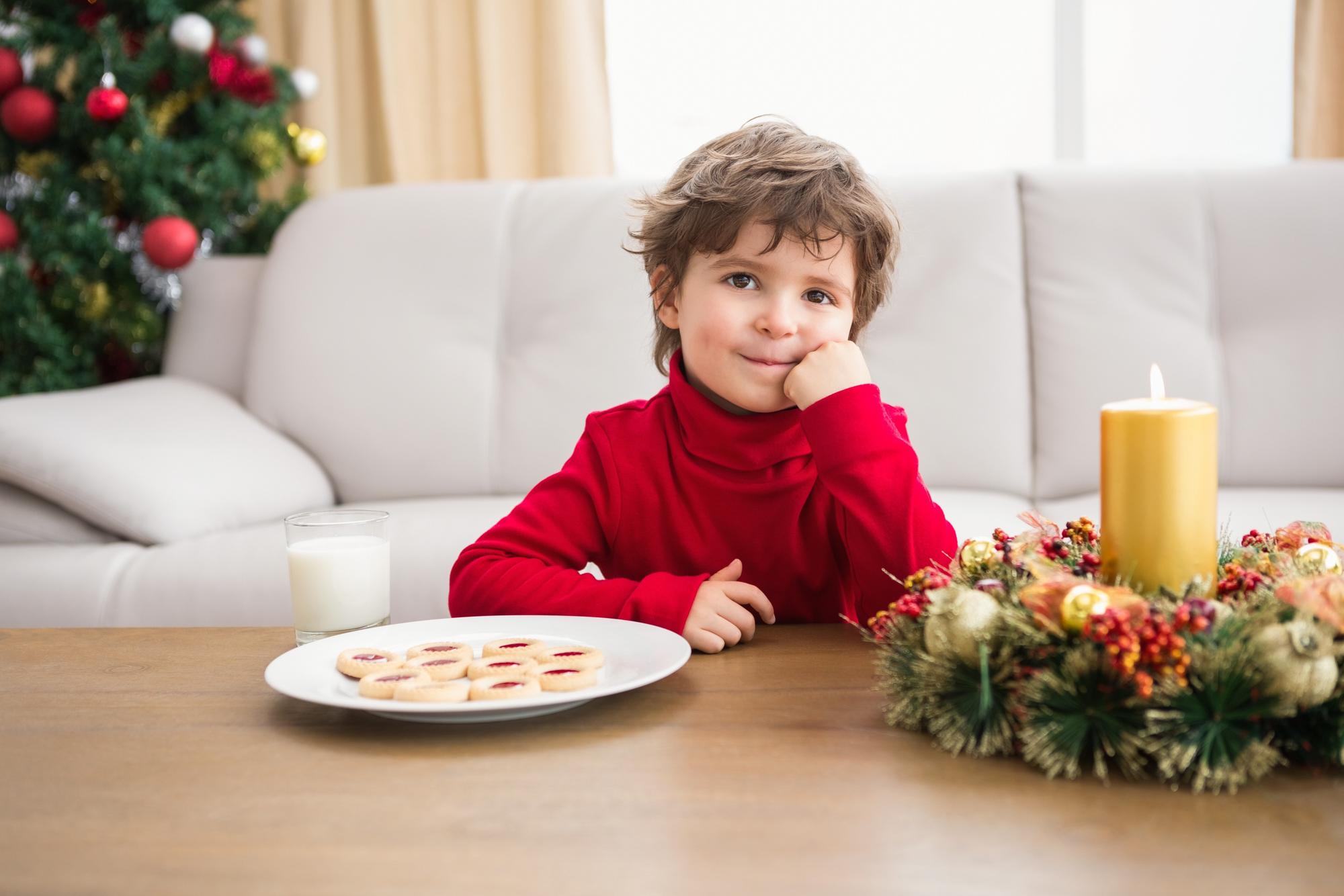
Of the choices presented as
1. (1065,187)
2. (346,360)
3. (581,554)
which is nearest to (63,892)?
(581,554)

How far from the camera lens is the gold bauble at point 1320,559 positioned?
0.70m

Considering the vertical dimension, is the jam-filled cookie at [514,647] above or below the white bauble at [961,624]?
below

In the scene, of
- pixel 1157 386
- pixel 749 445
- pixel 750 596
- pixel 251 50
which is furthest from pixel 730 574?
pixel 251 50

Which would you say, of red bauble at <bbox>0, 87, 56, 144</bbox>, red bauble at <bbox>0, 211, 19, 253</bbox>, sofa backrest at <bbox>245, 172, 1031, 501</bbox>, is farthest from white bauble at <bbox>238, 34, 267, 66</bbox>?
red bauble at <bbox>0, 211, 19, 253</bbox>

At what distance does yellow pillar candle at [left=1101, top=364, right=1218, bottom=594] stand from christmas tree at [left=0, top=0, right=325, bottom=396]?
230cm

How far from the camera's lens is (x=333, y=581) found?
35.8 inches

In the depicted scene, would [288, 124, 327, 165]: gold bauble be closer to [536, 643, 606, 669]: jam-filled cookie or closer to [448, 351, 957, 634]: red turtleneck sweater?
[448, 351, 957, 634]: red turtleneck sweater

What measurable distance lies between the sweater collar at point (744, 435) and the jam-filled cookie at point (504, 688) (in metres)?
0.49

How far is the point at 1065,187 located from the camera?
2.19 m

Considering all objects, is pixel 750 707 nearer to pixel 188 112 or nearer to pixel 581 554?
pixel 581 554

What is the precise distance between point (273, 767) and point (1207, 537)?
542 millimetres

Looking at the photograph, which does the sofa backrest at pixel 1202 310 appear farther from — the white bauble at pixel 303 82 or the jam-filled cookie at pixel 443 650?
the white bauble at pixel 303 82

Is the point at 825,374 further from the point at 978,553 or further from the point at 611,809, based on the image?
the point at 611,809

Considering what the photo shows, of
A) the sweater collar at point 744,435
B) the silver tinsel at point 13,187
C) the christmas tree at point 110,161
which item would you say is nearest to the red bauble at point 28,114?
the christmas tree at point 110,161
